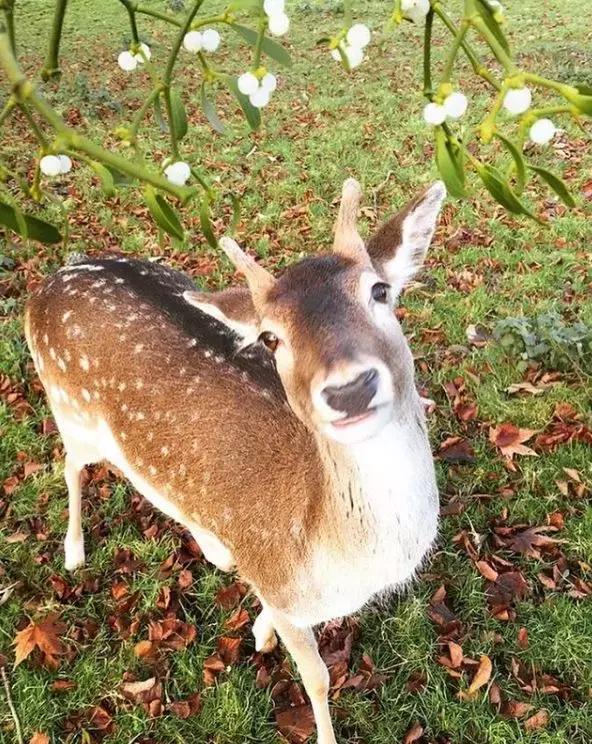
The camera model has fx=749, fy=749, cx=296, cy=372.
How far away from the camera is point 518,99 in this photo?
100 centimetres

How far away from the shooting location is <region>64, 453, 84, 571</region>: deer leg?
3.97 metres

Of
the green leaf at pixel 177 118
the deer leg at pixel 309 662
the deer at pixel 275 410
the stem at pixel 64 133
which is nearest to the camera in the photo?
the stem at pixel 64 133

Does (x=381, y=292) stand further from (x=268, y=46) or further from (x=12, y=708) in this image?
(x=12, y=708)

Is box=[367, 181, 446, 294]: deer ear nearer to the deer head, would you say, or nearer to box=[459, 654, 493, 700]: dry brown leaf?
the deer head

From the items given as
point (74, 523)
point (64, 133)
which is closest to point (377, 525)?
point (64, 133)

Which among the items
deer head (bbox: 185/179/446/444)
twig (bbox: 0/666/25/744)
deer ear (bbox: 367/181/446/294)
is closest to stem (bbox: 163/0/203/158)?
deer head (bbox: 185/179/446/444)

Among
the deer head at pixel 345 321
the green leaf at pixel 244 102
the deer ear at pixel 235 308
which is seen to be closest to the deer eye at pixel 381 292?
the deer head at pixel 345 321

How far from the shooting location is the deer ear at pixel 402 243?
2.40 meters

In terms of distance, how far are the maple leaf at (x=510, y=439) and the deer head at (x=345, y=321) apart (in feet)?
6.14

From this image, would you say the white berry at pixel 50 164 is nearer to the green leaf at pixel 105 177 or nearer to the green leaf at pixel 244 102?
the green leaf at pixel 105 177

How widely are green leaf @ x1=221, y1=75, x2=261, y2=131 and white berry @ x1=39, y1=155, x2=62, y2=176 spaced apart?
1.04 ft

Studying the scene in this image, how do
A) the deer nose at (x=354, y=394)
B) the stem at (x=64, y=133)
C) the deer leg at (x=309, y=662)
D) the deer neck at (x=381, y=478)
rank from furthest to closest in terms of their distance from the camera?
the deer leg at (x=309, y=662)
the deer neck at (x=381, y=478)
the deer nose at (x=354, y=394)
the stem at (x=64, y=133)

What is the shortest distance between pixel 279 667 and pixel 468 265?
12.2 ft

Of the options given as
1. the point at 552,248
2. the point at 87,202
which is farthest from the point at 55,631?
the point at 87,202
